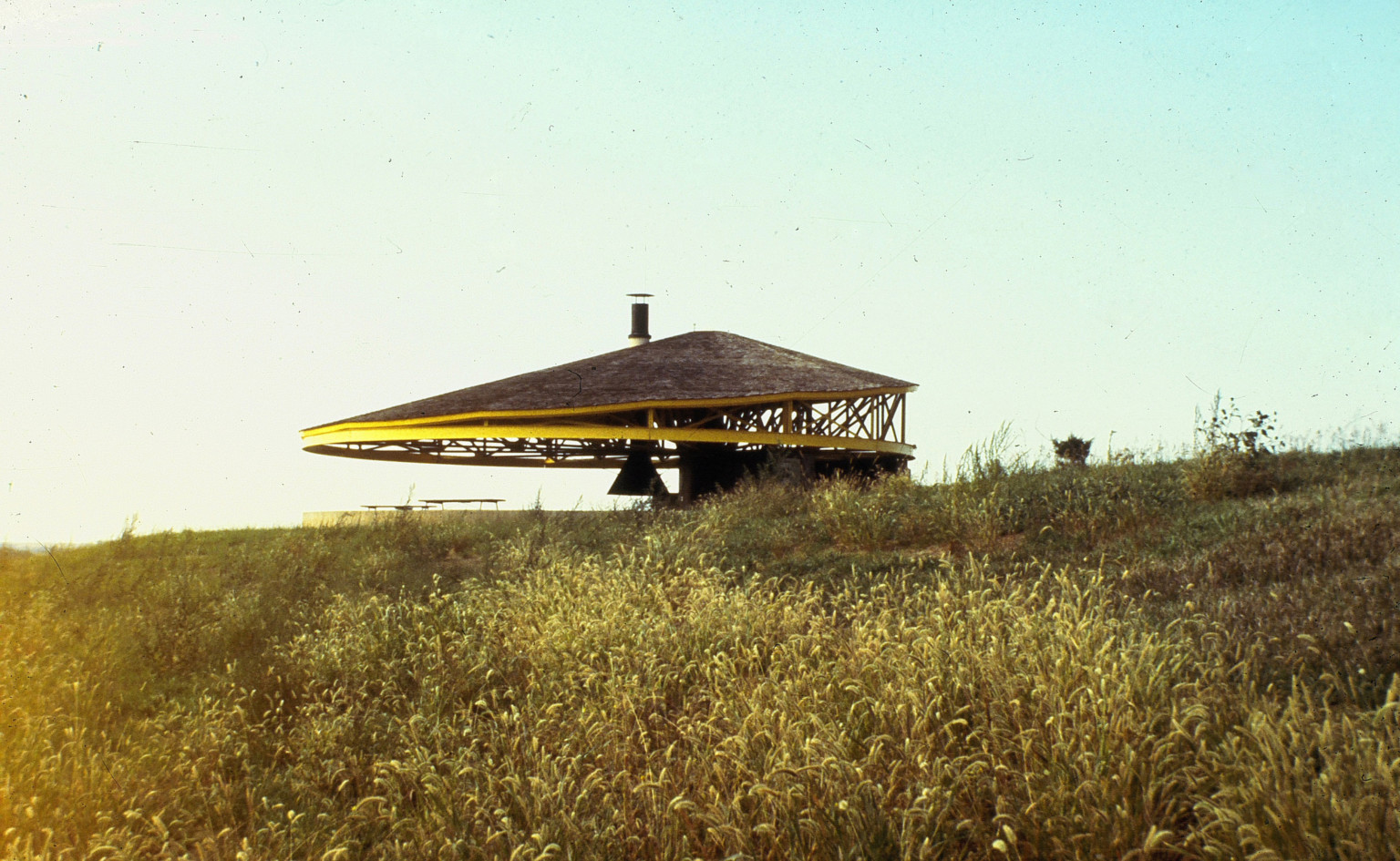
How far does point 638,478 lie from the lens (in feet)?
75.1

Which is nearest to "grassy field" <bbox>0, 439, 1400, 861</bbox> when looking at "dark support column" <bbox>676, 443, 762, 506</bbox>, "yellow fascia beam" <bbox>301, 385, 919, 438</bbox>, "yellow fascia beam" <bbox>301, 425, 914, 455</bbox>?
"yellow fascia beam" <bbox>301, 385, 919, 438</bbox>

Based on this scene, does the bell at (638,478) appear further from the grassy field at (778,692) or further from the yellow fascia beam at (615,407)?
the grassy field at (778,692)

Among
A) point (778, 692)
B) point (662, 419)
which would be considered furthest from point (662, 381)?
point (778, 692)

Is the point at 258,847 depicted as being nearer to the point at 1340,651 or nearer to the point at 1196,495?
the point at 1340,651

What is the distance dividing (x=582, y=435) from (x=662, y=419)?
227 cm

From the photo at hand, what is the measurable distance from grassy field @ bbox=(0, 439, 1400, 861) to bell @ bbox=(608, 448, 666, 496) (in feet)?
34.4

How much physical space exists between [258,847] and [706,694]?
2.68 metres

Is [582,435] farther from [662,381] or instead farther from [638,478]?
[638,478]

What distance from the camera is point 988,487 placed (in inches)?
478

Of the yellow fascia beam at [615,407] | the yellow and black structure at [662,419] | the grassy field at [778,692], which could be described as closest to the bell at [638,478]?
the yellow and black structure at [662,419]

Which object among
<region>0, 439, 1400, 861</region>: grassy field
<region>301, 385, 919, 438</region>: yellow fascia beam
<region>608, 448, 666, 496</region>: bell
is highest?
<region>301, 385, 919, 438</region>: yellow fascia beam

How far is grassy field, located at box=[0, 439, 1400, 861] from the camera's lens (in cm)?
444

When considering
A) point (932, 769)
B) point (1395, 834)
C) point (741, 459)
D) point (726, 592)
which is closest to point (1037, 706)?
point (932, 769)

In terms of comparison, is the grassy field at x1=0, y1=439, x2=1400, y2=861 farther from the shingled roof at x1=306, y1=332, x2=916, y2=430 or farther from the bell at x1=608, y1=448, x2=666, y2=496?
the bell at x1=608, y1=448, x2=666, y2=496
